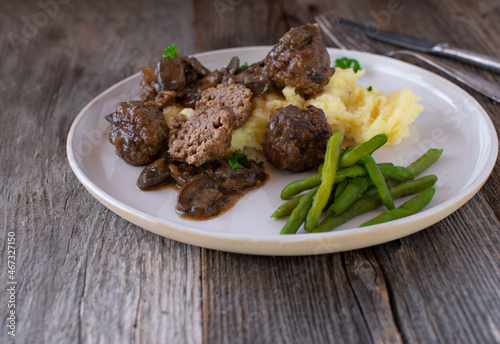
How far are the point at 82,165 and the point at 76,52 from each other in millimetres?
3850

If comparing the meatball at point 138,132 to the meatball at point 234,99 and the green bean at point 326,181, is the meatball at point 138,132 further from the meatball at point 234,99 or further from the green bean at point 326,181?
the green bean at point 326,181

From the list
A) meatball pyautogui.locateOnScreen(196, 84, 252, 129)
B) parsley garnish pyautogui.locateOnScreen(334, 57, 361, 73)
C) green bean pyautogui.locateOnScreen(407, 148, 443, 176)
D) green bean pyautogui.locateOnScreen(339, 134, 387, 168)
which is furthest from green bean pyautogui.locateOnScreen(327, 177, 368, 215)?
parsley garnish pyautogui.locateOnScreen(334, 57, 361, 73)

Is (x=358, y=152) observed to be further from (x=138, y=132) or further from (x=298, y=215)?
(x=138, y=132)

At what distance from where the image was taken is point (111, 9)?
29.3ft

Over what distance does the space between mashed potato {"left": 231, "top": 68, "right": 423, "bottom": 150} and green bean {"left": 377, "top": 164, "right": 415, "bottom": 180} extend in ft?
2.24

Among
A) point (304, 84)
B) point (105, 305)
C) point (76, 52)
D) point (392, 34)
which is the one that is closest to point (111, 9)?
point (76, 52)

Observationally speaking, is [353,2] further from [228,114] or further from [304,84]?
[228,114]

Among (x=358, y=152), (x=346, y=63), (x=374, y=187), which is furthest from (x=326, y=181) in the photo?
(x=346, y=63)

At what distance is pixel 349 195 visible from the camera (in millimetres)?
3752

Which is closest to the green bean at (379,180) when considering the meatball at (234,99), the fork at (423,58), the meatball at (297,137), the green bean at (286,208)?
the meatball at (297,137)

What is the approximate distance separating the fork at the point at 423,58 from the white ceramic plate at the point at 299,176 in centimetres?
60

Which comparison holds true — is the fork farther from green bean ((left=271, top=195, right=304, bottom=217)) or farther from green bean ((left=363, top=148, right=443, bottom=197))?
green bean ((left=271, top=195, right=304, bottom=217))

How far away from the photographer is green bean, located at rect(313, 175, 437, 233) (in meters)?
3.67

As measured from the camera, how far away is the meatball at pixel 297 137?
4.19 m
